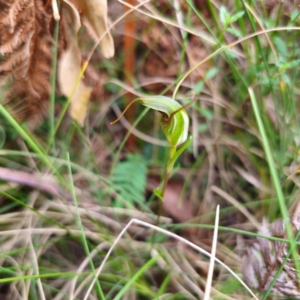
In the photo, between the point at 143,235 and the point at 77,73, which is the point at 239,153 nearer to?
the point at 143,235

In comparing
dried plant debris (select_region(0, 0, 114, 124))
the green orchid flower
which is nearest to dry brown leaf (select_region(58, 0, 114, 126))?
→ dried plant debris (select_region(0, 0, 114, 124))

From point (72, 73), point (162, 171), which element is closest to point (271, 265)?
point (162, 171)

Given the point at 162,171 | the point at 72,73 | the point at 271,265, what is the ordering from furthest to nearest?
1. the point at 162,171
2. the point at 72,73
3. the point at 271,265

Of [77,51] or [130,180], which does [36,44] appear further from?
[130,180]

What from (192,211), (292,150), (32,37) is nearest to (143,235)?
(192,211)

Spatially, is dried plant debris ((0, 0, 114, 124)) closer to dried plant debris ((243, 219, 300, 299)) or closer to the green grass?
the green grass

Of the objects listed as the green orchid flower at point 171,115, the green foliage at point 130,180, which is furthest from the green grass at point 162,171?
the green orchid flower at point 171,115

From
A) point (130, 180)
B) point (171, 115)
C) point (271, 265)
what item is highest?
point (171, 115)
